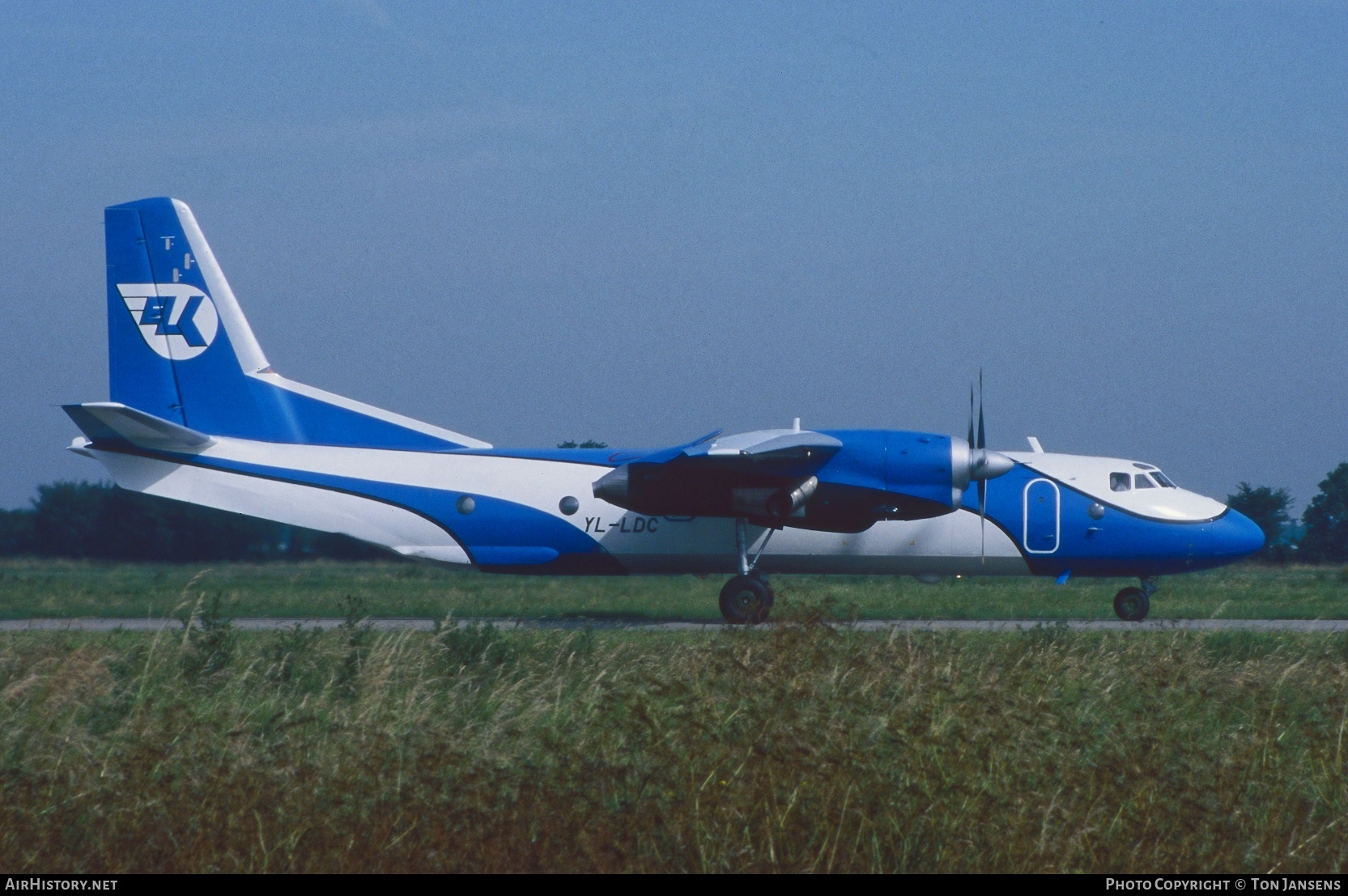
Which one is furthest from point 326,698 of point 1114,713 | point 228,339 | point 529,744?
point 228,339

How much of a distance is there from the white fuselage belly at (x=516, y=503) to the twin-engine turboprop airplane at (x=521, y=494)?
1.1 inches

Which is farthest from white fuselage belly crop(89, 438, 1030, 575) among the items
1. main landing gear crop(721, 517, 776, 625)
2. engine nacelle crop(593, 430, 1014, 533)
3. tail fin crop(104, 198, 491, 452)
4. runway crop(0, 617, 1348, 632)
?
runway crop(0, 617, 1348, 632)

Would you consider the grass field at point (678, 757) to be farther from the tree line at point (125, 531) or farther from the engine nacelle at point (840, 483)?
the tree line at point (125, 531)

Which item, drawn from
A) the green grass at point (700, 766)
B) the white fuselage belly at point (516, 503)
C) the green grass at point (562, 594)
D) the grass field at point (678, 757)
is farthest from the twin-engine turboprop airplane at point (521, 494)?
the green grass at point (700, 766)

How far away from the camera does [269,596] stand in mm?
24719

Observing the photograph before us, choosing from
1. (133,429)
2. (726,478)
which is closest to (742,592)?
(726,478)

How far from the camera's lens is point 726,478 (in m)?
18.8

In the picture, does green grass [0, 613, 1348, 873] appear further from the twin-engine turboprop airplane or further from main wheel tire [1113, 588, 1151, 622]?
main wheel tire [1113, 588, 1151, 622]

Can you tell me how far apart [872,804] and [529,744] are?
238 centimetres

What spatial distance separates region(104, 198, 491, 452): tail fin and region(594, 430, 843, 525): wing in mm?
3929

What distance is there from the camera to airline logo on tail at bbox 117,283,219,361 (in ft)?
65.3

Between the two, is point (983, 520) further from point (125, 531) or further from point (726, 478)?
point (125, 531)

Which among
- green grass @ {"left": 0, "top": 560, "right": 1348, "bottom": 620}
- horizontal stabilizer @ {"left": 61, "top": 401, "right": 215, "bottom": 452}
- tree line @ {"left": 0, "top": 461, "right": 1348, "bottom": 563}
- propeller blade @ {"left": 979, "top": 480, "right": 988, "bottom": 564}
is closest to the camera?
horizontal stabilizer @ {"left": 61, "top": 401, "right": 215, "bottom": 452}
